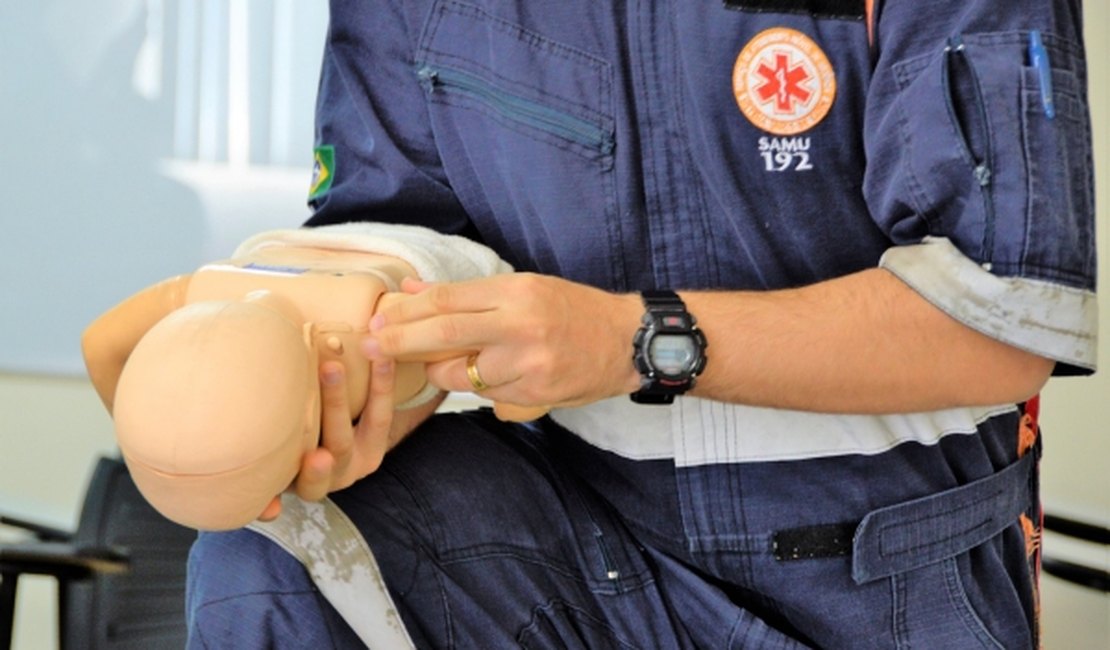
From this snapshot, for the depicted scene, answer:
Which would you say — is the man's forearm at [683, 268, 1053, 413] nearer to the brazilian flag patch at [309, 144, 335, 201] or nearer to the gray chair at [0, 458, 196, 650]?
the brazilian flag patch at [309, 144, 335, 201]

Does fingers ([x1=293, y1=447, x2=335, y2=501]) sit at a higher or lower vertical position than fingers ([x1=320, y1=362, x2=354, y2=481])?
lower

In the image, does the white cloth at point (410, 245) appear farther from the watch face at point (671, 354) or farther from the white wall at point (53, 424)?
the white wall at point (53, 424)

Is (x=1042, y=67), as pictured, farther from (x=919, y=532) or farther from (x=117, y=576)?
(x=117, y=576)

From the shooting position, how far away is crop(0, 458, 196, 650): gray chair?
184 cm

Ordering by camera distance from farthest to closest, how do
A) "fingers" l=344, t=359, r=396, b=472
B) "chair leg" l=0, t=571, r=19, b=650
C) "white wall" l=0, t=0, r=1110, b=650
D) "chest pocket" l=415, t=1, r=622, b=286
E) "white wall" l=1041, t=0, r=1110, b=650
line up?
"white wall" l=0, t=0, r=1110, b=650
"white wall" l=1041, t=0, r=1110, b=650
"chair leg" l=0, t=571, r=19, b=650
"chest pocket" l=415, t=1, r=622, b=286
"fingers" l=344, t=359, r=396, b=472

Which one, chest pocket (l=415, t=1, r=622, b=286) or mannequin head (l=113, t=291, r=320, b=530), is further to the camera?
chest pocket (l=415, t=1, r=622, b=286)

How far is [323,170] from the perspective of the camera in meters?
1.35

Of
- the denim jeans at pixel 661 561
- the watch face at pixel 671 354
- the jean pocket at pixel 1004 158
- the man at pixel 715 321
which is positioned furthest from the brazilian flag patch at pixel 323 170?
the jean pocket at pixel 1004 158

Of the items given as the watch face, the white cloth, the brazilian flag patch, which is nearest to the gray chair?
the brazilian flag patch

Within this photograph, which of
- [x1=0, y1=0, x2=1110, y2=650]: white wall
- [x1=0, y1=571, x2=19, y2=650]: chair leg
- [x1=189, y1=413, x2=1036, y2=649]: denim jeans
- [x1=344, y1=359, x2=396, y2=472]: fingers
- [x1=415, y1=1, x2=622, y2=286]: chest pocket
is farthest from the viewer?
[x1=0, y1=0, x2=1110, y2=650]: white wall

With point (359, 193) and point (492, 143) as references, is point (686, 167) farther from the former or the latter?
point (359, 193)

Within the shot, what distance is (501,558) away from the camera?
111cm

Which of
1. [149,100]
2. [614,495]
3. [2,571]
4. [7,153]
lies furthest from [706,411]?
[7,153]

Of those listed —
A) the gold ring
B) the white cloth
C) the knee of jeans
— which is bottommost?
the knee of jeans
